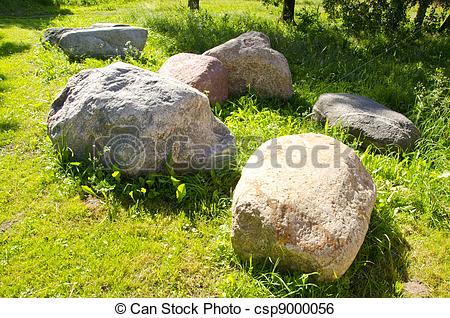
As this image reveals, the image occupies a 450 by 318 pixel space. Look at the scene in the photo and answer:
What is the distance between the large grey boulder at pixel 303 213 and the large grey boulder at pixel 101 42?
5.70m

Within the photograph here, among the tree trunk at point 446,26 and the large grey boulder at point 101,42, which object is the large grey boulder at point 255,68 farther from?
the tree trunk at point 446,26

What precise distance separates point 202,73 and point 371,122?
260 centimetres

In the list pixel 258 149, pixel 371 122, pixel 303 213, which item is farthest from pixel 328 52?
pixel 303 213

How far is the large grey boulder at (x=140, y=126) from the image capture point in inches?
185

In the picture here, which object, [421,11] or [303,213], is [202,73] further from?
[421,11]

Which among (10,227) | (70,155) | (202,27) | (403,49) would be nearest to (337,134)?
(70,155)

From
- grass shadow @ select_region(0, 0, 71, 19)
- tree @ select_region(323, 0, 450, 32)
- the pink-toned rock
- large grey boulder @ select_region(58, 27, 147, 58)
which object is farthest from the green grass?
grass shadow @ select_region(0, 0, 71, 19)

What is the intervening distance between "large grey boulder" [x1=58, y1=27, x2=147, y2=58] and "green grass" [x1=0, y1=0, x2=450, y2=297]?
3.70 ft

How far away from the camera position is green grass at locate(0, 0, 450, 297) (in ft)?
12.3

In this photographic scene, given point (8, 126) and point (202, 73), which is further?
point (202, 73)

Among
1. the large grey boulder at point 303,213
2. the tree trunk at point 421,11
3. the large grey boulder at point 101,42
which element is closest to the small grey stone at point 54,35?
the large grey boulder at point 101,42

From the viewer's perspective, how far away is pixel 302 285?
3.57 metres

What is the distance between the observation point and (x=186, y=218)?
4492mm

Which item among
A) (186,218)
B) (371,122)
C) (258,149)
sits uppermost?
(258,149)
